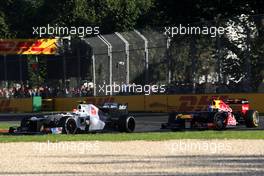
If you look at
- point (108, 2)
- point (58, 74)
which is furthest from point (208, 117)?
point (108, 2)

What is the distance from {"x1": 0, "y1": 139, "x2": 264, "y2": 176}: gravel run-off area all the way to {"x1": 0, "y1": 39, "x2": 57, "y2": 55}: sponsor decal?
27215 millimetres

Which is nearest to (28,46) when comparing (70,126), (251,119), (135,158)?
(70,126)

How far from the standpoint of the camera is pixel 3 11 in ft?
228

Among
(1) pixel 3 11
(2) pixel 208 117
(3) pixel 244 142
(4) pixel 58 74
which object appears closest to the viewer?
(3) pixel 244 142

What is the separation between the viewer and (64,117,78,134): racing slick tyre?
769 inches

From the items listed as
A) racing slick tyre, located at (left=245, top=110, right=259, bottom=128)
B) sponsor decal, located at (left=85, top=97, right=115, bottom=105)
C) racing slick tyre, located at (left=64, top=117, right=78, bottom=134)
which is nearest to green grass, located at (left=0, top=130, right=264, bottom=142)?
racing slick tyre, located at (left=64, top=117, right=78, bottom=134)

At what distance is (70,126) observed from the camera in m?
19.7

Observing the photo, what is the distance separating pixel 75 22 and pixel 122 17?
187 inches

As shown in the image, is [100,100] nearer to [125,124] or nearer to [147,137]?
[125,124]

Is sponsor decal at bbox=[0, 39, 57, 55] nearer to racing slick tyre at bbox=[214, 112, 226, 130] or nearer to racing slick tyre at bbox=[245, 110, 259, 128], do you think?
racing slick tyre at bbox=[245, 110, 259, 128]

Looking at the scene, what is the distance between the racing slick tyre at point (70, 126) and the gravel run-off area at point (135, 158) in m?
2.68

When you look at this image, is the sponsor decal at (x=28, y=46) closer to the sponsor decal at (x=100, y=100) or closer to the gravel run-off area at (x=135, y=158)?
the sponsor decal at (x=100, y=100)

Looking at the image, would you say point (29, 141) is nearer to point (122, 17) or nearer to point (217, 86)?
point (217, 86)

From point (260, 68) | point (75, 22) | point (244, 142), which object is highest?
point (75, 22)
